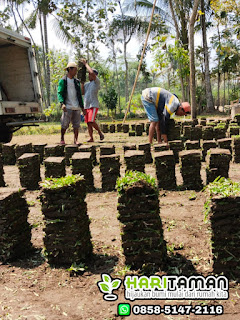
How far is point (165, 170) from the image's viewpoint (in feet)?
15.7

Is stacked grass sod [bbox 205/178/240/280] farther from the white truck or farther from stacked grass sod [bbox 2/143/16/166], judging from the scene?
the white truck

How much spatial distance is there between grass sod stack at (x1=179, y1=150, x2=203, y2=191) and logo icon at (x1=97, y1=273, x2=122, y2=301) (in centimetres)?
255

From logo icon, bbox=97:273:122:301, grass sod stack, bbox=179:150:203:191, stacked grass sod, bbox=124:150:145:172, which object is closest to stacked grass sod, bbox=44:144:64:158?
stacked grass sod, bbox=124:150:145:172

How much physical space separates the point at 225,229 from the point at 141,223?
0.62 m

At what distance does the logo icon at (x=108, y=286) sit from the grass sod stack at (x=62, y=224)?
396 mm

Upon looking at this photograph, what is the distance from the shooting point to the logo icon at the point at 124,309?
2.12 metres

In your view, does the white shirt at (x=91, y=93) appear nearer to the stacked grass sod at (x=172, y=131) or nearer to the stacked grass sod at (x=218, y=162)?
the stacked grass sod at (x=172, y=131)

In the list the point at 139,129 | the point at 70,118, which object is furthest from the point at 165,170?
the point at 139,129

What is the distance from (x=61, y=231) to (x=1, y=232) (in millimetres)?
555

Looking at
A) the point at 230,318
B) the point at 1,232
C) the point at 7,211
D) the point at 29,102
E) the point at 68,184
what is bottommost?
the point at 230,318

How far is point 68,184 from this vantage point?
108 inches

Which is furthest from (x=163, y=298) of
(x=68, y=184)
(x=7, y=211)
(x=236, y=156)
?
(x=236, y=156)

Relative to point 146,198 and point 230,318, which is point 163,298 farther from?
point 146,198

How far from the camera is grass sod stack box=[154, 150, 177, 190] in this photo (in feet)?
15.6
